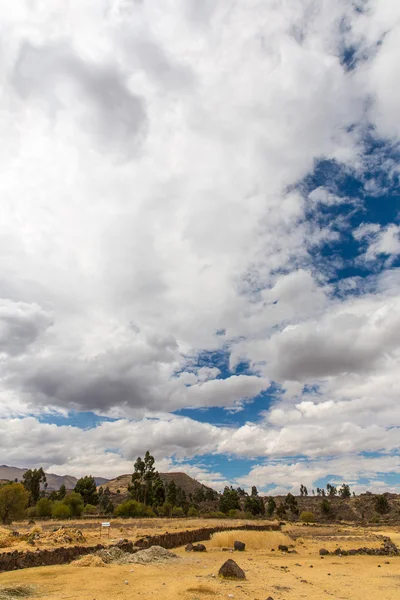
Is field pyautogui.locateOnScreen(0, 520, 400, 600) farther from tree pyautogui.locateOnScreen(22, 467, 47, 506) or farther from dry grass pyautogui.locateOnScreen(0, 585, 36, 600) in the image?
tree pyautogui.locateOnScreen(22, 467, 47, 506)

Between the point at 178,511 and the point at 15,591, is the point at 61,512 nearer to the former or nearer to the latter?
the point at 178,511

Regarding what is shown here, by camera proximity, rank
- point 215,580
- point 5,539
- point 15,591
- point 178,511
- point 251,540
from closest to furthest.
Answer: point 15,591 < point 215,580 < point 5,539 < point 251,540 < point 178,511

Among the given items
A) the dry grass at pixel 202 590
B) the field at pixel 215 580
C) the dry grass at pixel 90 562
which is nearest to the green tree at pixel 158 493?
the field at pixel 215 580

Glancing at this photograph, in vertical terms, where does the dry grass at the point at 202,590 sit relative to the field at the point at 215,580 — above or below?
above

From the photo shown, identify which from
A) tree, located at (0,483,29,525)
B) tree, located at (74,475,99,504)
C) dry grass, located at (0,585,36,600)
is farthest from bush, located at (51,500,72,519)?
dry grass, located at (0,585,36,600)

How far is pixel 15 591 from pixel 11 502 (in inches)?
1919

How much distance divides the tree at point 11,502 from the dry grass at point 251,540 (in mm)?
30269

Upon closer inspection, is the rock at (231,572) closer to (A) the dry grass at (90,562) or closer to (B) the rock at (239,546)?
(A) the dry grass at (90,562)

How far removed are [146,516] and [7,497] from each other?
3287cm

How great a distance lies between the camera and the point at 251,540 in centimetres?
4472

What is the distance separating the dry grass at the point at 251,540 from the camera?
1690 inches

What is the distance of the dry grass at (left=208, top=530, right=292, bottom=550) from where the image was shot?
42.9m

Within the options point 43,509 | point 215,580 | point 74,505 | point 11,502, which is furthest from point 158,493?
point 215,580

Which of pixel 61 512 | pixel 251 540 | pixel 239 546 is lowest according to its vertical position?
pixel 239 546
